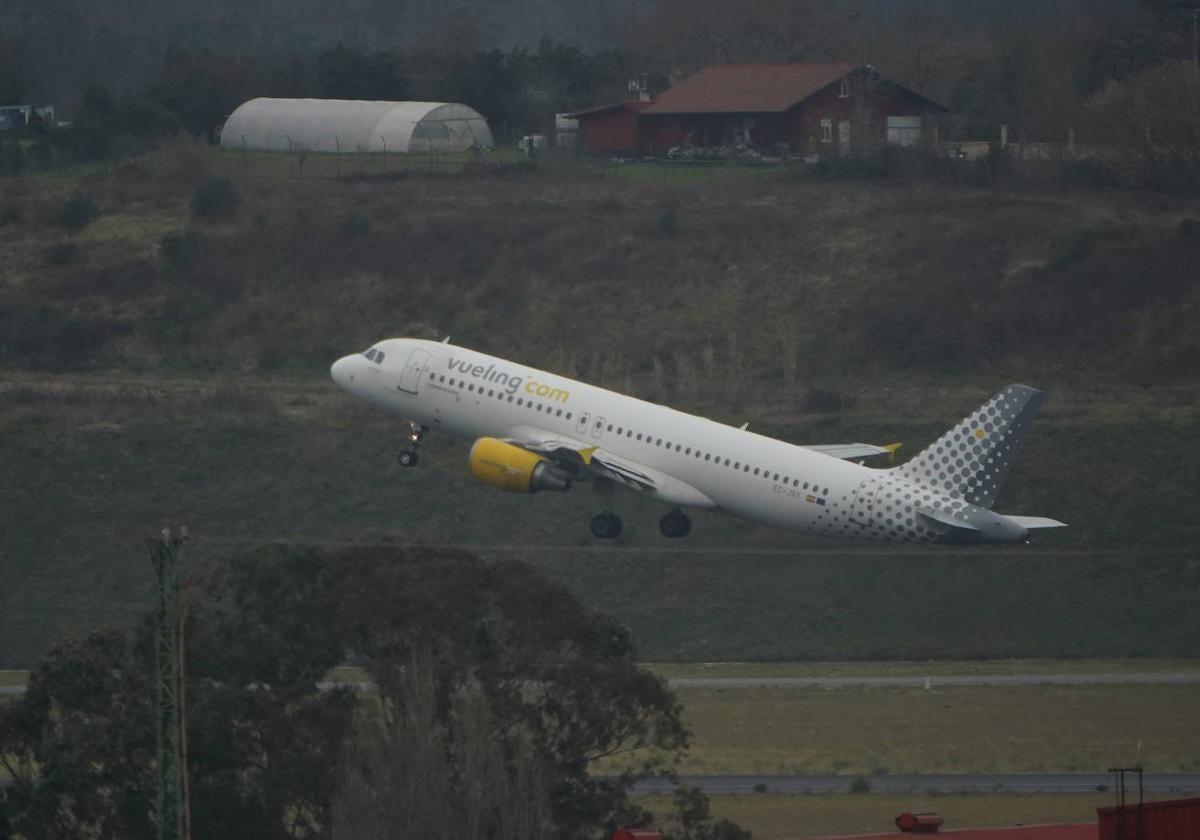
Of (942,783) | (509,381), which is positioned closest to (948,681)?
(942,783)

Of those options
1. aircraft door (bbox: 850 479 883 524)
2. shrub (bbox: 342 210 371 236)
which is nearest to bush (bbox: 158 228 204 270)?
shrub (bbox: 342 210 371 236)

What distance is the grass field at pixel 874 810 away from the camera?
53.2 metres

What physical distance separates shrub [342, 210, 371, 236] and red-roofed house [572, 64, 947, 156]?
19.5m

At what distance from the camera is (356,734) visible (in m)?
50.2

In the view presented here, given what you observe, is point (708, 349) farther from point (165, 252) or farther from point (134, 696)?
point (134, 696)

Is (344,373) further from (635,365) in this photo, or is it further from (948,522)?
(635,365)

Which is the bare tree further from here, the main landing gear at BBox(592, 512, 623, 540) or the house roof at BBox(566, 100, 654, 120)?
the house roof at BBox(566, 100, 654, 120)

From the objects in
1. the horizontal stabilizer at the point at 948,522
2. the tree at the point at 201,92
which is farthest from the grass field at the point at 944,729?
the tree at the point at 201,92

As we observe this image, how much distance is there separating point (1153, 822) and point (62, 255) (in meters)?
79.5

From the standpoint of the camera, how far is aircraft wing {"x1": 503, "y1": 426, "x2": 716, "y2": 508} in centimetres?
6944

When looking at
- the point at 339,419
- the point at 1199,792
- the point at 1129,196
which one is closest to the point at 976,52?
the point at 1129,196

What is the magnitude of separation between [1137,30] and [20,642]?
254ft

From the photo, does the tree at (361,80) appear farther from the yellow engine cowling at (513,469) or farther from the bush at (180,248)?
the yellow engine cowling at (513,469)

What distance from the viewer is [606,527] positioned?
72.9 meters
